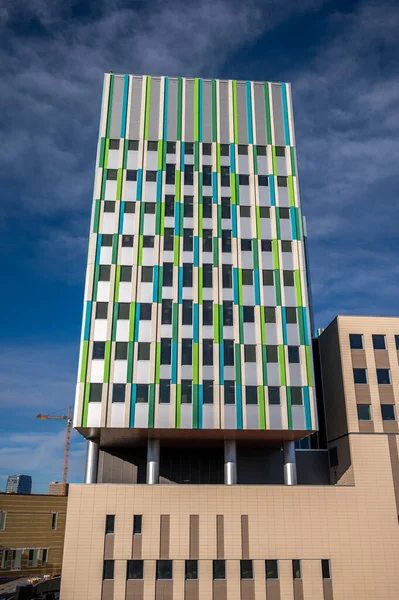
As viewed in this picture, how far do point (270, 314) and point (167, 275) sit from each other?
1124 centimetres

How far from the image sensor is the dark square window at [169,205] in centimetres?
5450

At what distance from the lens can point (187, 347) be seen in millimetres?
49281

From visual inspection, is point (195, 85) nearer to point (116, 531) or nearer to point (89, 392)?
point (89, 392)

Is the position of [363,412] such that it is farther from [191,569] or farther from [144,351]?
[144,351]

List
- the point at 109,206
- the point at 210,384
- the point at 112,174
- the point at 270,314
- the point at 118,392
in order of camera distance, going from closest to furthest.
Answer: the point at 118,392, the point at 210,384, the point at 270,314, the point at 109,206, the point at 112,174

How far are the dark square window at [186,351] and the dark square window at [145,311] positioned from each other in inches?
166

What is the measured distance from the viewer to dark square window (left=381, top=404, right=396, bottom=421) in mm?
49875

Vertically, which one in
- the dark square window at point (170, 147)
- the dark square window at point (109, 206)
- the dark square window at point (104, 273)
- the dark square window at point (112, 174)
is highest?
the dark square window at point (170, 147)

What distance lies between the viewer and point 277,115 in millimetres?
59781

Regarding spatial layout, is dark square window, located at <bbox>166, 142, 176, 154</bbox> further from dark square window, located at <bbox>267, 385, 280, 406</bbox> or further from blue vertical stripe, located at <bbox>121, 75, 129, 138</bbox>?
dark square window, located at <bbox>267, 385, 280, 406</bbox>

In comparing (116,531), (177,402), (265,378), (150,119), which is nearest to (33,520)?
(116,531)

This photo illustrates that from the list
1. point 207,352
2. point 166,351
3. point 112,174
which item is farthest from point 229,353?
point 112,174

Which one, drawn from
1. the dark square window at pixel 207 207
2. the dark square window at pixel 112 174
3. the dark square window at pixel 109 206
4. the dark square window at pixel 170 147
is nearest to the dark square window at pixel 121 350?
the dark square window at pixel 109 206

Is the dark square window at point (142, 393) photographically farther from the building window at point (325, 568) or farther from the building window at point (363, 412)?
the building window at point (363, 412)
